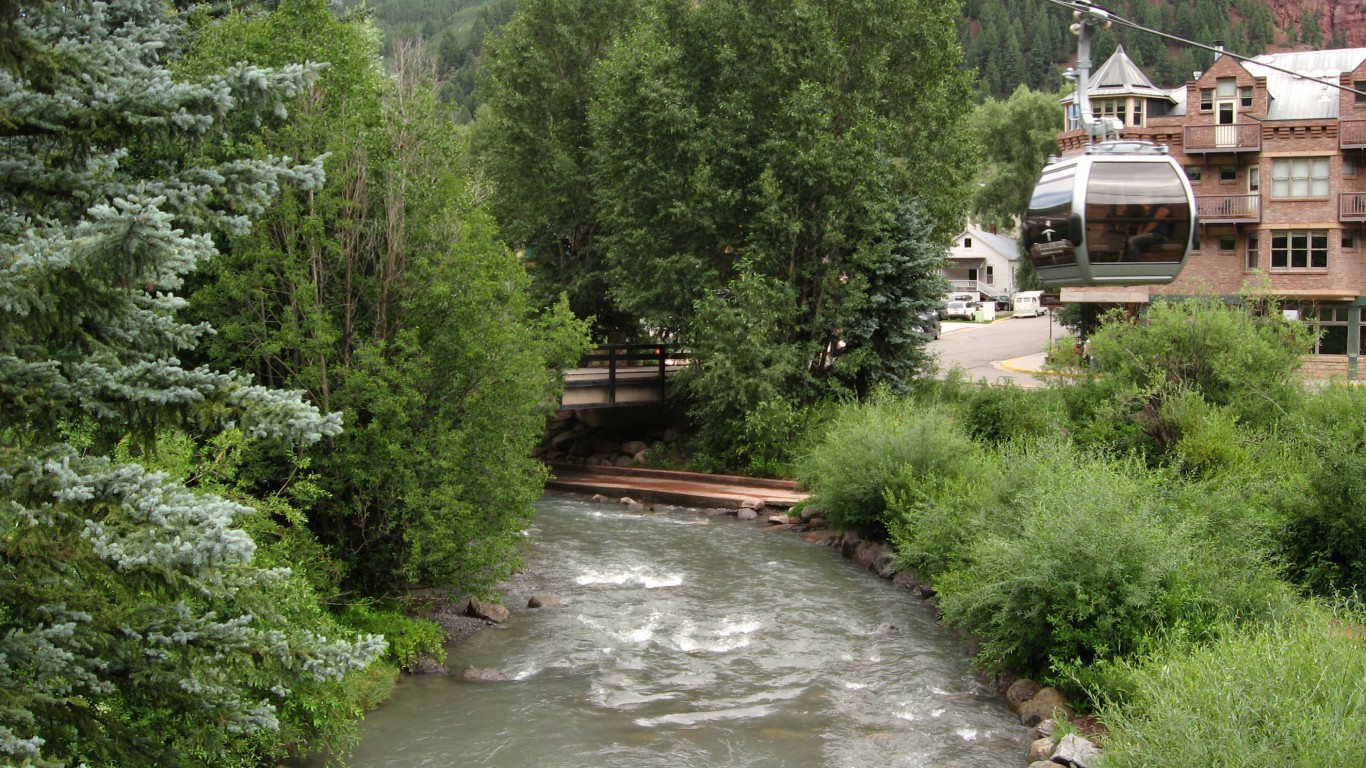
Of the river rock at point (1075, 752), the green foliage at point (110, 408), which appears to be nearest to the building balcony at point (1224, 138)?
the river rock at point (1075, 752)

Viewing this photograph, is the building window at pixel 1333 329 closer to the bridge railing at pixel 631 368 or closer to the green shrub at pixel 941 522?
the bridge railing at pixel 631 368

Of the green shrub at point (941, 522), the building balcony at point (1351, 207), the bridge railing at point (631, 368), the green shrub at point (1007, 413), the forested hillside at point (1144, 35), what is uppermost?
the forested hillside at point (1144, 35)

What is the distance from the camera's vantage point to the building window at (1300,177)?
44.1 metres

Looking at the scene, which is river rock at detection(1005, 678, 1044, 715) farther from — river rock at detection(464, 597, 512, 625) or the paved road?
the paved road

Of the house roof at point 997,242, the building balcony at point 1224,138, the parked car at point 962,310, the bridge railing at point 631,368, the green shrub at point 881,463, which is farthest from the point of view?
the house roof at point 997,242

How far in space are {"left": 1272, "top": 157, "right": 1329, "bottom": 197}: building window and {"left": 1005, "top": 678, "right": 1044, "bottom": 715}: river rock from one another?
35.5 metres

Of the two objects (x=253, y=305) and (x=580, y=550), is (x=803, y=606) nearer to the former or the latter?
(x=580, y=550)

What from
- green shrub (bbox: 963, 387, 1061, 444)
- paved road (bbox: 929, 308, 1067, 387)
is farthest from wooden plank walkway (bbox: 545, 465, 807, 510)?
paved road (bbox: 929, 308, 1067, 387)

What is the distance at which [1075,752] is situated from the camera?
12.8m

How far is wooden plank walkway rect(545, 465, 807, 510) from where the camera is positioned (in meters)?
30.3

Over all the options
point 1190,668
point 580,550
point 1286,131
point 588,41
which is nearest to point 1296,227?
point 1286,131

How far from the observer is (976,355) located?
5391cm

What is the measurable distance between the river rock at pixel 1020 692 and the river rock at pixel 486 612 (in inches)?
315

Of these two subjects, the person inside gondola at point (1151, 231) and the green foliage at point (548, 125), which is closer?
the person inside gondola at point (1151, 231)
